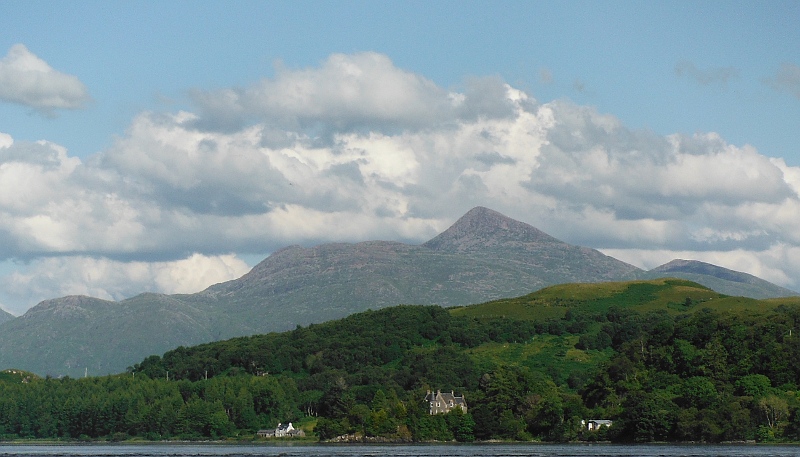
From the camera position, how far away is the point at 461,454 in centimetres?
15175

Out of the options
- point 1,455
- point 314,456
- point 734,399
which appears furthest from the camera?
point 734,399

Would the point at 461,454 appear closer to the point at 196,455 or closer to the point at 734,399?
the point at 196,455

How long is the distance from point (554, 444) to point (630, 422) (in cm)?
1383

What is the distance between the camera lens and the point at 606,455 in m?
144

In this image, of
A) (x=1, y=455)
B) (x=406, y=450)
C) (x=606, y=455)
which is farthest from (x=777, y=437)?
(x=1, y=455)

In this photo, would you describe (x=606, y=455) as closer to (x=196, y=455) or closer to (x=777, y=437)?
(x=777, y=437)

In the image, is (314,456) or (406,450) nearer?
(314,456)

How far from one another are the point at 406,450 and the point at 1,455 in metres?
63.1

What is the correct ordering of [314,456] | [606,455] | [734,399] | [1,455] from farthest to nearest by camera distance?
[734,399]
[1,455]
[314,456]
[606,455]

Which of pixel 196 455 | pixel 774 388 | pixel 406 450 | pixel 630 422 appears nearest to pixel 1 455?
pixel 196 455

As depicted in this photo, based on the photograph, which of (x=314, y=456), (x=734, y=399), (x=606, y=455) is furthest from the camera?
(x=734, y=399)

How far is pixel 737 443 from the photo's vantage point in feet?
578

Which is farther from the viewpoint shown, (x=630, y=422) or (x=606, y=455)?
(x=630, y=422)

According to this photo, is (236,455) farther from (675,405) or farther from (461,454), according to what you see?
(675,405)
